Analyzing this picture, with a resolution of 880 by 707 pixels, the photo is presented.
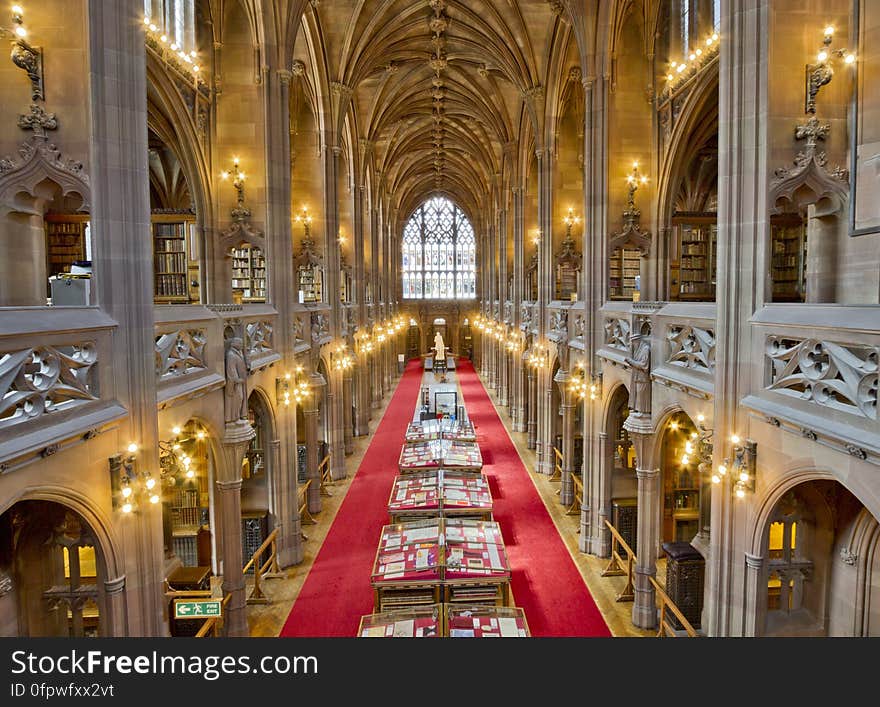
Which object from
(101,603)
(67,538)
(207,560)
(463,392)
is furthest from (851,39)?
(463,392)

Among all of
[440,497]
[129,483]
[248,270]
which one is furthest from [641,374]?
[248,270]

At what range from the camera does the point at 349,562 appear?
43.8ft

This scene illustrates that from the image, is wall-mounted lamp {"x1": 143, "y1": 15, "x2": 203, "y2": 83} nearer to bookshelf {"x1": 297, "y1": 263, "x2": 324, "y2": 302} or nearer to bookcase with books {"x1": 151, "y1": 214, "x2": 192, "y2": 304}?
bookcase with books {"x1": 151, "y1": 214, "x2": 192, "y2": 304}

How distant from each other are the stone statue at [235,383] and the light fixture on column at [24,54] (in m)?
4.55

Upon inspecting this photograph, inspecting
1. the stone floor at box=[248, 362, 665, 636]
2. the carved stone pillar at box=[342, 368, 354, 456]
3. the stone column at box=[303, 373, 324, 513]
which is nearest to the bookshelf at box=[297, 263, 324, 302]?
the carved stone pillar at box=[342, 368, 354, 456]

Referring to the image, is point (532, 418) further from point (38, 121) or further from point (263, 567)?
point (38, 121)

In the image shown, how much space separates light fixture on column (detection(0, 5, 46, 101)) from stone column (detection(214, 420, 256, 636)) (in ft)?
18.7

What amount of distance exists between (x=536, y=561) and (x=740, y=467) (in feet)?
24.4

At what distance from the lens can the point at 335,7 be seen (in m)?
18.8

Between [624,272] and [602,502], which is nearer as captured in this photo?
[602,502]

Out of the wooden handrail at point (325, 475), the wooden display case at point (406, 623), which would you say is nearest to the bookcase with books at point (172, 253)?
the wooden handrail at point (325, 475)

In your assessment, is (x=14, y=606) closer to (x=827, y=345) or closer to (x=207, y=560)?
(x=207, y=560)

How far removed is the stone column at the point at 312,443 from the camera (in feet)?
51.1

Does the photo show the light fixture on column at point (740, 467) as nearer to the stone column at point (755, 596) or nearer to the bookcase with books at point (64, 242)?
the stone column at point (755, 596)
